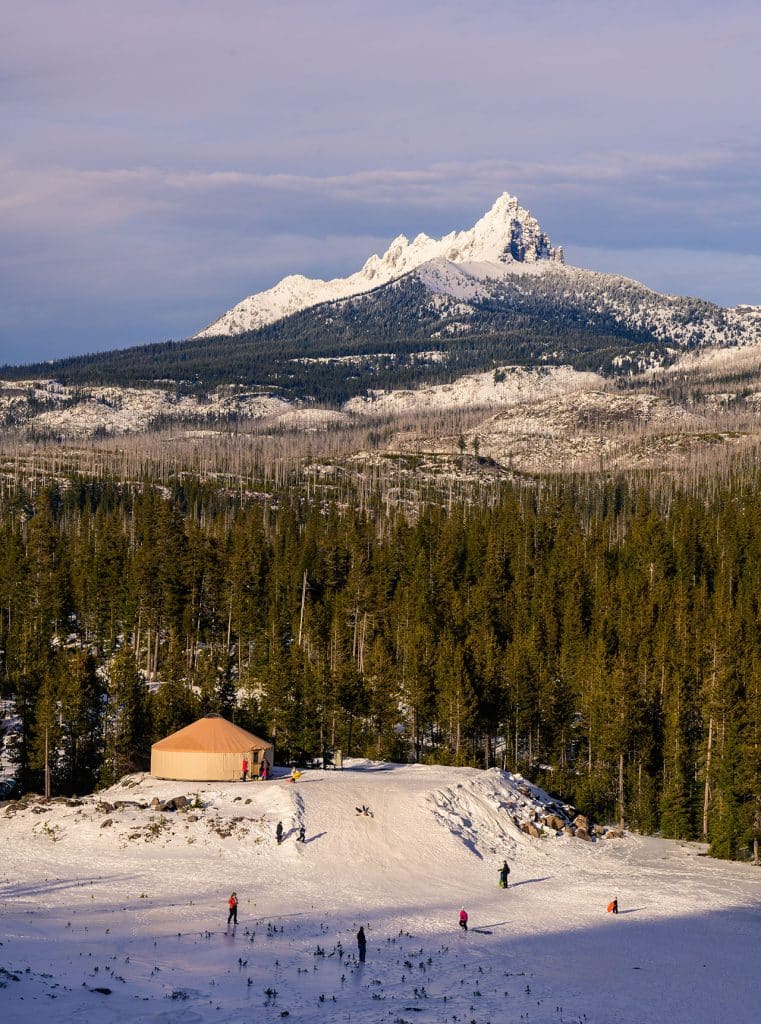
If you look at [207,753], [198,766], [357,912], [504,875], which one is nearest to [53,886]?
[357,912]

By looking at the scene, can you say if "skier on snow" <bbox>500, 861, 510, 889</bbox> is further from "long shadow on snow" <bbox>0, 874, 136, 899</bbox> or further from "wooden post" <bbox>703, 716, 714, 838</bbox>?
"wooden post" <bbox>703, 716, 714, 838</bbox>

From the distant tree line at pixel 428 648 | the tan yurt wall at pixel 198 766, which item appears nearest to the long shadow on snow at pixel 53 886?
the tan yurt wall at pixel 198 766

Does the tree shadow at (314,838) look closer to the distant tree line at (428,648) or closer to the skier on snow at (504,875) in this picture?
the skier on snow at (504,875)

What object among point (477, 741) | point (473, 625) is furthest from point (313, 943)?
point (473, 625)

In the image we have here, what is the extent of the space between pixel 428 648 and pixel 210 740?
27164mm

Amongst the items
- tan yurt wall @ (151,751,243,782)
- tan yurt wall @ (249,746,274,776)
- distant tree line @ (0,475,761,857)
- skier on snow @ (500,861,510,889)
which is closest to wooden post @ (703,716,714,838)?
distant tree line @ (0,475,761,857)

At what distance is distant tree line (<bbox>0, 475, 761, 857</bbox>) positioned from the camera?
80812 mm

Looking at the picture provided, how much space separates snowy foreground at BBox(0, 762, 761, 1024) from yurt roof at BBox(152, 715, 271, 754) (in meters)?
2.48

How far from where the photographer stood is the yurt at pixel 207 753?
7238 centimetres

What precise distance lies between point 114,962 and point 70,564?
95.6 meters

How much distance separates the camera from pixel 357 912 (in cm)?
5366

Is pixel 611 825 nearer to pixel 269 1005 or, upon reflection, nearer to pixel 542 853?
pixel 542 853

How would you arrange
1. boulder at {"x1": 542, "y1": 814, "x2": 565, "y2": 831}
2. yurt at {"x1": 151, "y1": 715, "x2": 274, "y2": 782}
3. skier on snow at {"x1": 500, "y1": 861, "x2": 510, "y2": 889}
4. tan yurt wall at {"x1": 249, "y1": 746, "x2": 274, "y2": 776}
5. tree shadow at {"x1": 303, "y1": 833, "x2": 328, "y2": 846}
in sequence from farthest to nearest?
tan yurt wall at {"x1": 249, "y1": 746, "x2": 274, "y2": 776}
yurt at {"x1": 151, "y1": 715, "x2": 274, "y2": 782}
boulder at {"x1": 542, "y1": 814, "x2": 565, "y2": 831}
tree shadow at {"x1": 303, "y1": 833, "x2": 328, "y2": 846}
skier on snow at {"x1": 500, "y1": 861, "x2": 510, "y2": 889}

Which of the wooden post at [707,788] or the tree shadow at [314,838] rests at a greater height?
the tree shadow at [314,838]
